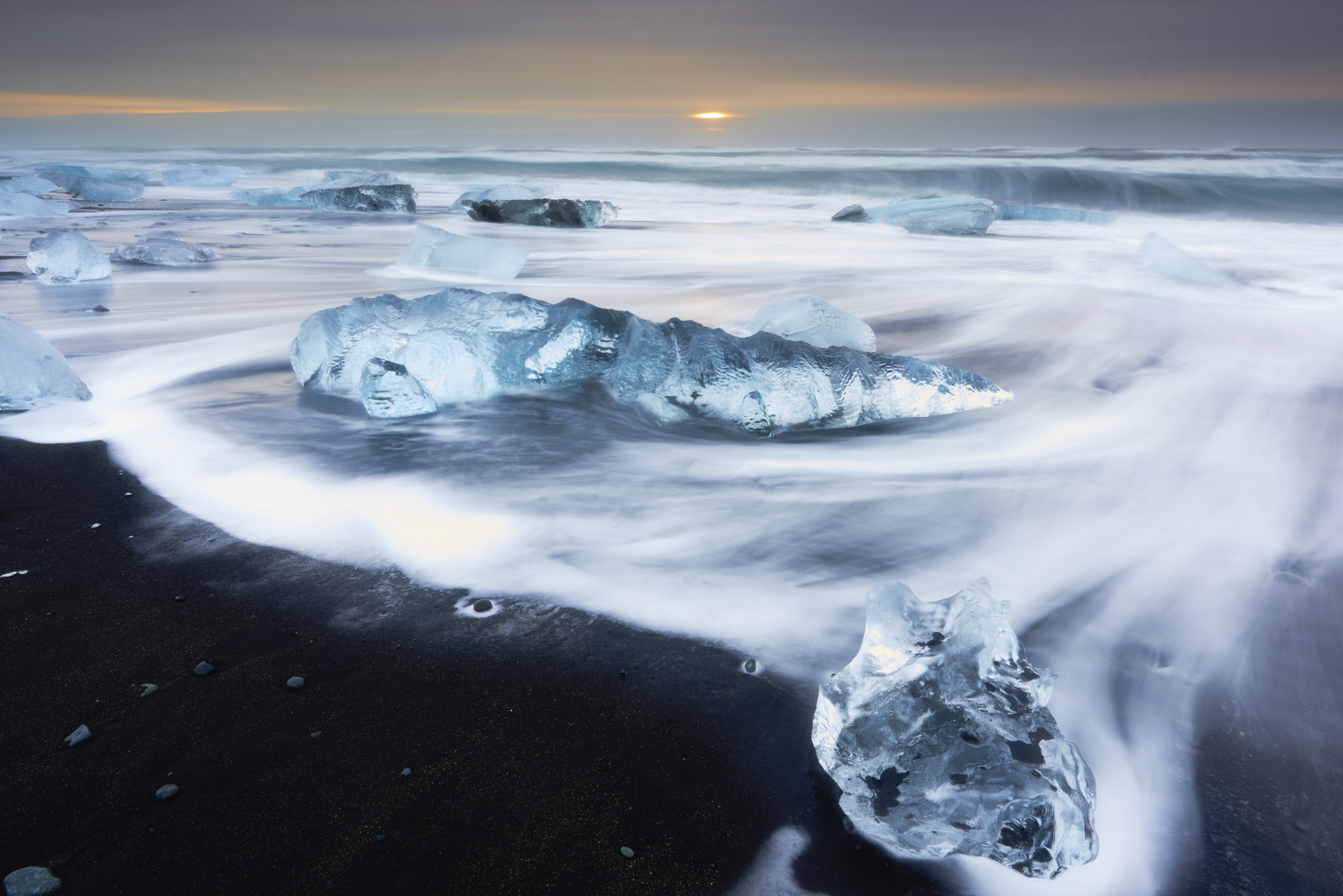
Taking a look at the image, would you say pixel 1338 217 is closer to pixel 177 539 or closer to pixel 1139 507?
pixel 1139 507

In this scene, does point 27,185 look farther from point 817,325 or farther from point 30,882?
point 30,882

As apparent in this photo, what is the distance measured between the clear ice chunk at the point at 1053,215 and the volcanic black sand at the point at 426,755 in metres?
10.7

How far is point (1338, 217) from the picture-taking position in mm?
11781

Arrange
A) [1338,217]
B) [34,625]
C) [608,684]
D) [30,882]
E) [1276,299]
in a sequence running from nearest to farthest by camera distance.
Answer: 1. [30,882]
2. [608,684]
3. [34,625]
4. [1276,299]
5. [1338,217]

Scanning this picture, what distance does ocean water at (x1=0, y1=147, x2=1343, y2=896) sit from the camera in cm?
166

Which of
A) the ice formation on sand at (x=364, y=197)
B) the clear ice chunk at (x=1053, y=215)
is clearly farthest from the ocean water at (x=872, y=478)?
the ice formation on sand at (x=364, y=197)

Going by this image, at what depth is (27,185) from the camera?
1236 centimetres

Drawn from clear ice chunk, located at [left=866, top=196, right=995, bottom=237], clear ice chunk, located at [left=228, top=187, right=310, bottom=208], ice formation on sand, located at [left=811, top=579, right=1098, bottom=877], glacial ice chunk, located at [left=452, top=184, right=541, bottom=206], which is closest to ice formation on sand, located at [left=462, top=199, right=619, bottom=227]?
glacial ice chunk, located at [left=452, top=184, right=541, bottom=206]

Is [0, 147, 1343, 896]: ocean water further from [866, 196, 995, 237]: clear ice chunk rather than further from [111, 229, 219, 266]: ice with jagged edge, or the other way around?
[866, 196, 995, 237]: clear ice chunk

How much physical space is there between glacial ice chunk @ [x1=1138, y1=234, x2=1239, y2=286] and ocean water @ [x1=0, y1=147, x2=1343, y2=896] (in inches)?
9.2

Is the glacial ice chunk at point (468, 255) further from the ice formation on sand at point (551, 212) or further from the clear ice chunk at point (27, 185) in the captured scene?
the clear ice chunk at point (27, 185)

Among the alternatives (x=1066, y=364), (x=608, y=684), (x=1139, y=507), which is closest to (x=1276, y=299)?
(x=1066, y=364)

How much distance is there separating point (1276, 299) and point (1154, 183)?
10.7 meters

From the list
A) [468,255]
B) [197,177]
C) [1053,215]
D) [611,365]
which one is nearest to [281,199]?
[197,177]
